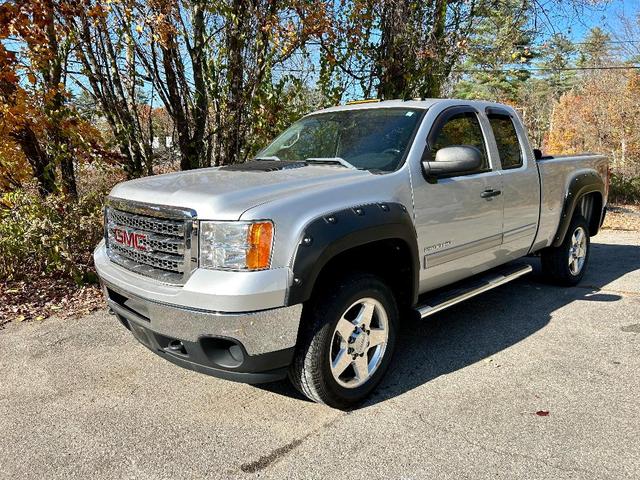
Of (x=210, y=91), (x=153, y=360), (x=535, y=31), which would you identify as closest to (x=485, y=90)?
(x=535, y=31)

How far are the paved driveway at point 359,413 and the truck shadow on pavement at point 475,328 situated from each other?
0.8 inches

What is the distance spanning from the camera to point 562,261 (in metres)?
5.54

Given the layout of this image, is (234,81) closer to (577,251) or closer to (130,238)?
(130,238)

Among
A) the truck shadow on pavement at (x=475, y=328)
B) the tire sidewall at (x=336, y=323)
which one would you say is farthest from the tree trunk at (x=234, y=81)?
the tire sidewall at (x=336, y=323)

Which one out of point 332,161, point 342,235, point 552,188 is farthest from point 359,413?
point 552,188

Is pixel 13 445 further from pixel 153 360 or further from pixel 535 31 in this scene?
pixel 535 31

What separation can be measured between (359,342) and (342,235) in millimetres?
732

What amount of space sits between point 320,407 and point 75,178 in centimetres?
538

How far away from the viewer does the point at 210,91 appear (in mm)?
7477

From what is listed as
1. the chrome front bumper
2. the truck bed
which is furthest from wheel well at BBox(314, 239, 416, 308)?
the truck bed

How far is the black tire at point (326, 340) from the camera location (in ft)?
9.48

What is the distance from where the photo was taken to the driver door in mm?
3572

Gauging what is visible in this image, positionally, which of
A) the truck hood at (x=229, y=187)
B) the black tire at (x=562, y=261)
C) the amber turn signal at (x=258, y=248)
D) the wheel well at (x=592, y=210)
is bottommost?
the black tire at (x=562, y=261)

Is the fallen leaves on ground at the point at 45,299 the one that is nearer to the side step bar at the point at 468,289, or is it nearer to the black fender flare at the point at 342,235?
the black fender flare at the point at 342,235
